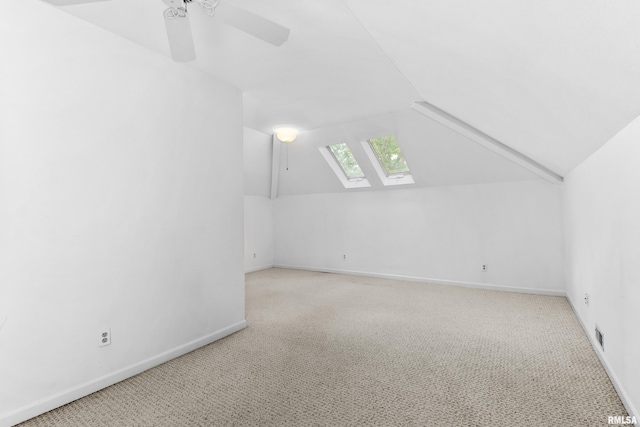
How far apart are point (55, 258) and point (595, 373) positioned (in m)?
3.71

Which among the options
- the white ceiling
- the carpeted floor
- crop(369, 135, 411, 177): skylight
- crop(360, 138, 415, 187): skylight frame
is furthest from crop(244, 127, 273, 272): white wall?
the carpeted floor

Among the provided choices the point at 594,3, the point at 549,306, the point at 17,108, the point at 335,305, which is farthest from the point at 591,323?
the point at 17,108

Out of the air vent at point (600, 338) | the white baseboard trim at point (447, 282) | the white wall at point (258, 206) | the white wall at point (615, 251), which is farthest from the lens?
the white wall at point (258, 206)

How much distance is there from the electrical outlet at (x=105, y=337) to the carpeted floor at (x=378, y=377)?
0.31 metres

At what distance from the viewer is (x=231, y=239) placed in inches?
125

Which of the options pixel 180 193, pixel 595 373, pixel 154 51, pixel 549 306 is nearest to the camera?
pixel 595 373

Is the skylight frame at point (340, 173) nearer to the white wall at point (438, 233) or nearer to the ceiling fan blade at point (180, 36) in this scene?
the white wall at point (438, 233)

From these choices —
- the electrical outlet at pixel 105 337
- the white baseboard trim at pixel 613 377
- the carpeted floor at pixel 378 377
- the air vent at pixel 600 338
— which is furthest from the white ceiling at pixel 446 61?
the electrical outlet at pixel 105 337

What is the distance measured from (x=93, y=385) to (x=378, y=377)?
6.38ft

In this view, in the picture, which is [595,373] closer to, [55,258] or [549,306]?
[549,306]

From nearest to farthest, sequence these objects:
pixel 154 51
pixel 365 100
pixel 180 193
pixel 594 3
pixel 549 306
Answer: pixel 594 3, pixel 154 51, pixel 180 193, pixel 365 100, pixel 549 306

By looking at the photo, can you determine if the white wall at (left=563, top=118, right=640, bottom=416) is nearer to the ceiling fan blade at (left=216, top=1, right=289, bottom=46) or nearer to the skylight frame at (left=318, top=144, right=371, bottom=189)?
the ceiling fan blade at (left=216, top=1, right=289, bottom=46)

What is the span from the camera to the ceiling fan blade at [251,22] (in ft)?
5.02

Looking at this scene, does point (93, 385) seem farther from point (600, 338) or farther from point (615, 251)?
point (600, 338)
